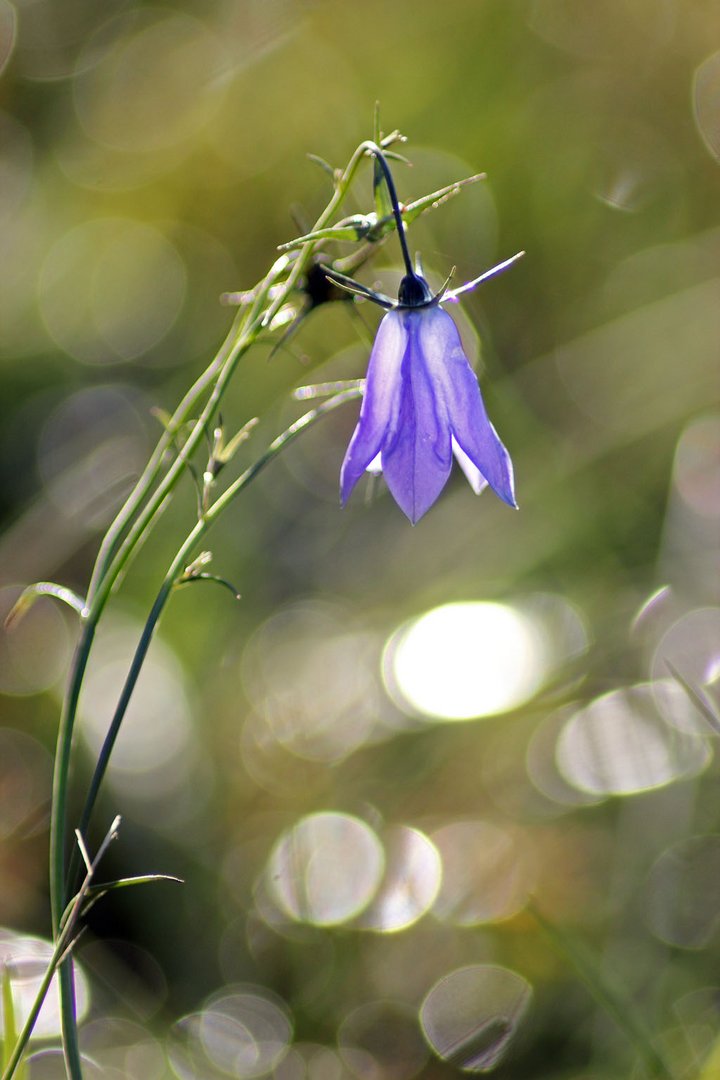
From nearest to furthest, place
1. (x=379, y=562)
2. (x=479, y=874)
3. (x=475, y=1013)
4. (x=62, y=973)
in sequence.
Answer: (x=62, y=973) → (x=475, y=1013) → (x=479, y=874) → (x=379, y=562)

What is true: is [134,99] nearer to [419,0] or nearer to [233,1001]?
[419,0]

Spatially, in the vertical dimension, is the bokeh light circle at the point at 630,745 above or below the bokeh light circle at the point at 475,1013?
above

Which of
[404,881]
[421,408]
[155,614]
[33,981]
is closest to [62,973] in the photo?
[155,614]

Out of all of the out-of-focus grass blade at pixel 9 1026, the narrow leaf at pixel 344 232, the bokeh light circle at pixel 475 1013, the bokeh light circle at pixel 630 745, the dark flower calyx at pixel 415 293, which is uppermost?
the narrow leaf at pixel 344 232

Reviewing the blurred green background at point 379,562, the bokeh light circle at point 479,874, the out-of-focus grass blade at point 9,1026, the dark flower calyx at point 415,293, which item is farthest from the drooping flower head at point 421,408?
the bokeh light circle at point 479,874

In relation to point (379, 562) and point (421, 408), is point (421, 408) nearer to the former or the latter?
point (421, 408)

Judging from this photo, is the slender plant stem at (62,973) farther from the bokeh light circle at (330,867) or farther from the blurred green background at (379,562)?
the bokeh light circle at (330,867)

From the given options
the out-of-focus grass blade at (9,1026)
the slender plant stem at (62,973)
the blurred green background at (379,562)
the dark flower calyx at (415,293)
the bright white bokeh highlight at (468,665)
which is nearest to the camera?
the slender plant stem at (62,973)

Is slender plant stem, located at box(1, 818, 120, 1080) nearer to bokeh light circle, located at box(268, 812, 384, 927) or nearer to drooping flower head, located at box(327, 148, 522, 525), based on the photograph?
drooping flower head, located at box(327, 148, 522, 525)
